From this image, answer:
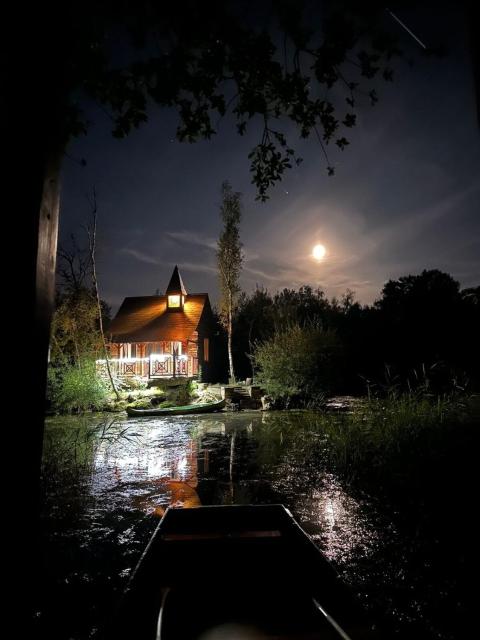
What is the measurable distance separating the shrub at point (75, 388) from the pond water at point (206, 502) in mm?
7691

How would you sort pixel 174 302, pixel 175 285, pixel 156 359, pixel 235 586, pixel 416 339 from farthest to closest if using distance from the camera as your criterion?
pixel 175 285
pixel 174 302
pixel 156 359
pixel 416 339
pixel 235 586

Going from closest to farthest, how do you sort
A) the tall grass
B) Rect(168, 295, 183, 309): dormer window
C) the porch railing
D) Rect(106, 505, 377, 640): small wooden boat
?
Rect(106, 505, 377, 640): small wooden boat < the tall grass < the porch railing < Rect(168, 295, 183, 309): dormer window

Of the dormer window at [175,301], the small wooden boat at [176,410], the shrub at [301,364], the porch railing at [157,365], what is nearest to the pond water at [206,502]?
the small wooden boat at [176,410]

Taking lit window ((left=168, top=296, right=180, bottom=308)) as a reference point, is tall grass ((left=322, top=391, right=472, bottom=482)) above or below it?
below

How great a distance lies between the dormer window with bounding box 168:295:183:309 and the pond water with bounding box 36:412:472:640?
19146mm

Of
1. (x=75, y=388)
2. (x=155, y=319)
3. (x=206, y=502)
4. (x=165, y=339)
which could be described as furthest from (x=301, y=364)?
(x=155, y=319)

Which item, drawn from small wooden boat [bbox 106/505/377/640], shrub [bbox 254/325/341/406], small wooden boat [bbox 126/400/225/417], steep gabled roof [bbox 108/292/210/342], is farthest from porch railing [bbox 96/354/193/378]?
small wooden boat [bbox 106/505/377/640]

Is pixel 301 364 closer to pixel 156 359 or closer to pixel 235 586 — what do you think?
pixel 156 359

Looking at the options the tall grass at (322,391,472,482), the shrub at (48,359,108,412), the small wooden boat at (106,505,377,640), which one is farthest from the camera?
the shrub at (48,359,108,412)

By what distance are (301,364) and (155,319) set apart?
50.3 feet

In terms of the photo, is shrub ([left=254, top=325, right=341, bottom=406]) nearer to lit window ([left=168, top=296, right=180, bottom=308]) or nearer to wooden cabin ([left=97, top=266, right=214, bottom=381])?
wooden cabin ([left=97, top=266, right=214, bottom=381])

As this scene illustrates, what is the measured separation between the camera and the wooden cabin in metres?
25.8

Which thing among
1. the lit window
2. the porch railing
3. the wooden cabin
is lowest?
the porch railing

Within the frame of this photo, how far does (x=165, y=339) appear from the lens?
84.3ft
